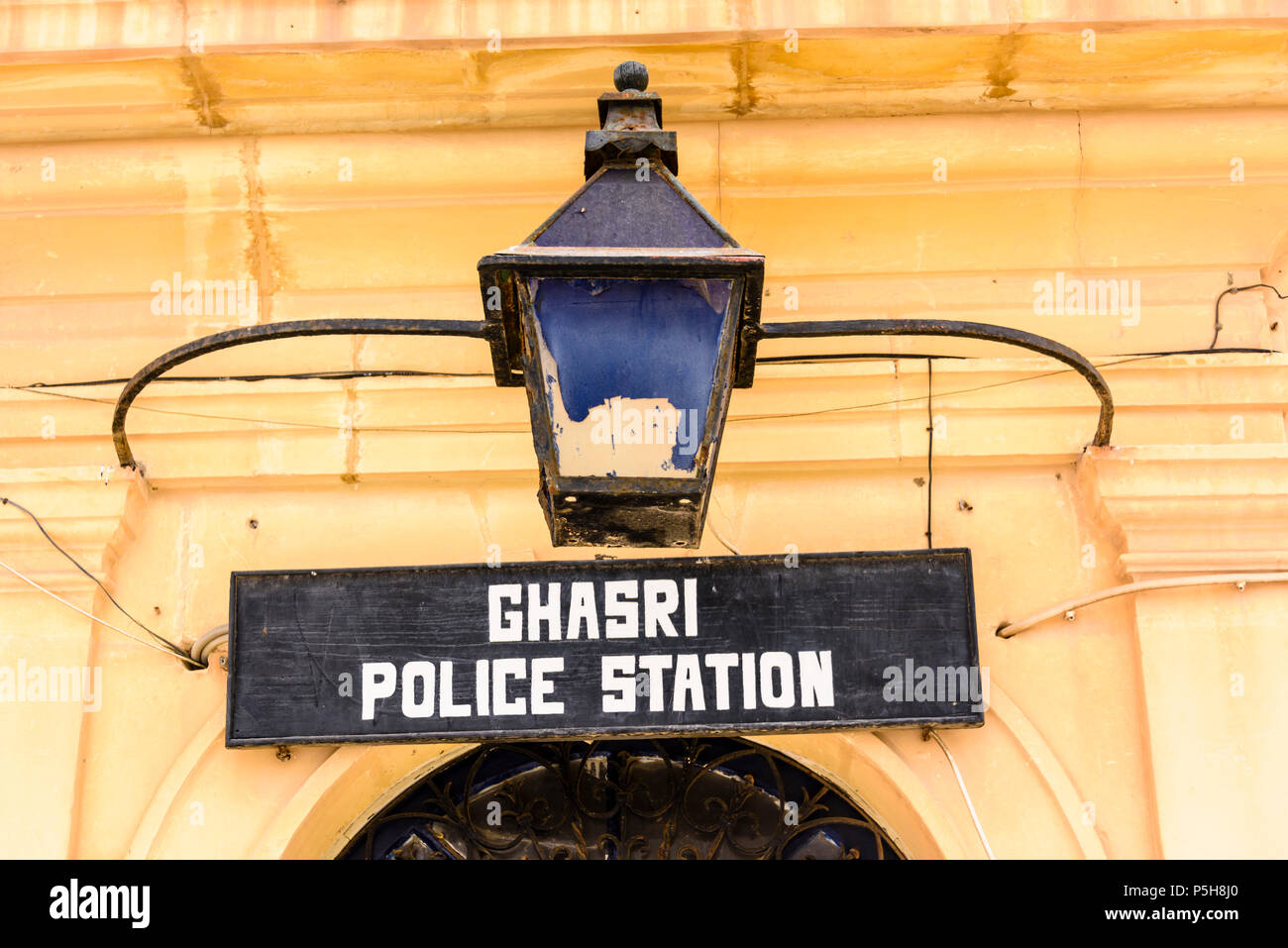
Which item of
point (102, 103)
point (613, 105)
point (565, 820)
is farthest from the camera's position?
point (102, 103)

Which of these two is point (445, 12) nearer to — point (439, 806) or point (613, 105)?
point (613, 105)

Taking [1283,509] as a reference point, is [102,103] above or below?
above

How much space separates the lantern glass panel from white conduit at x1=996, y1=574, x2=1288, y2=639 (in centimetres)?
141

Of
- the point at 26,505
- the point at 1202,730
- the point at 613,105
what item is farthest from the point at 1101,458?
the point at 26,505

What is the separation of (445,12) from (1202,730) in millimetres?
2861

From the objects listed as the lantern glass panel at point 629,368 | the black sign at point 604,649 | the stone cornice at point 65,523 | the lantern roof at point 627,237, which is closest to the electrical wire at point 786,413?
the stone cornice at point 65,523

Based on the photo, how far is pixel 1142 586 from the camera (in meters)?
3.90

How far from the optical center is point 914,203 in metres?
4.43

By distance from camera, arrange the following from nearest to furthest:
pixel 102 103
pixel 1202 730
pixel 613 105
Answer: pixel 613 105 → pixel 1202 730 → pixel 102 103

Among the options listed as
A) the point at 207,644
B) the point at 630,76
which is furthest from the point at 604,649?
the point at 630,76

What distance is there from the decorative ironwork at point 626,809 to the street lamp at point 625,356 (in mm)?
1193

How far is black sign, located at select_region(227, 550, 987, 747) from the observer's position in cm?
351

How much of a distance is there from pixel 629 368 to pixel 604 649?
0.85 metres

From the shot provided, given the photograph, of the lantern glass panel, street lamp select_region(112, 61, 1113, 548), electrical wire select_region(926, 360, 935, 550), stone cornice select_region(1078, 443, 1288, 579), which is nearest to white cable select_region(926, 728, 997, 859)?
electrical wire select_region(926, 360, 935, 550)
